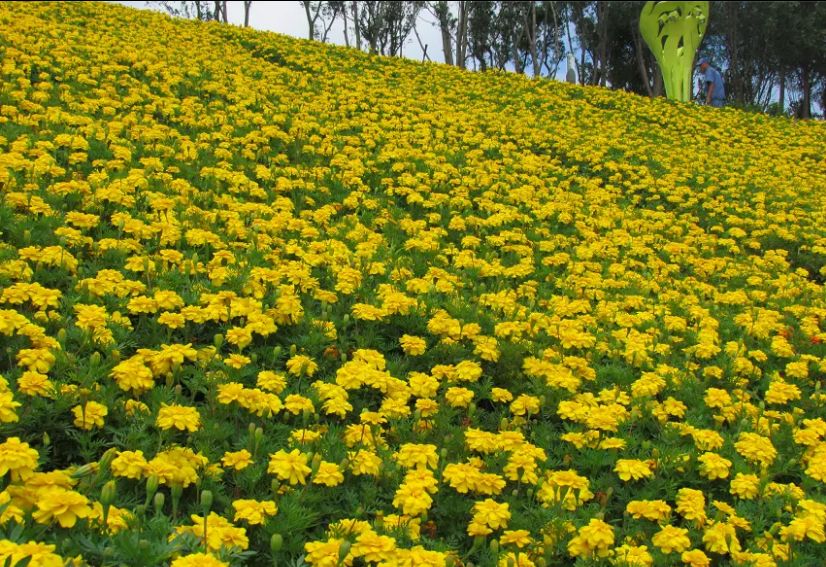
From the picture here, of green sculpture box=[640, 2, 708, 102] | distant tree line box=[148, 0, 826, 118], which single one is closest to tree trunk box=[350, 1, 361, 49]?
distant tree line box=[148, 0, 826, 118]

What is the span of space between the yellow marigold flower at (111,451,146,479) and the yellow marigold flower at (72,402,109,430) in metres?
0.35

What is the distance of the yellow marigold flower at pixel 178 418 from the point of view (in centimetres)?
287

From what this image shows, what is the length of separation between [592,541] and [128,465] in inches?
71.8

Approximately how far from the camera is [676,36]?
19.1m

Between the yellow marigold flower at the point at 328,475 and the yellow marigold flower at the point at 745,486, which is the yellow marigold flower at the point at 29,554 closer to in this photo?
the yellow marigold flower at the point at 328,475

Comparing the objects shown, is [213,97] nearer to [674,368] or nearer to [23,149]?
[23,149]

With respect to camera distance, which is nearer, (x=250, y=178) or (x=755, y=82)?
(x=250, y=178)

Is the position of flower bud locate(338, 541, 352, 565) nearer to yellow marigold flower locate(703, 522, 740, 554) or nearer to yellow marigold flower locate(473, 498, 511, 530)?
yellow marigold flower locate(473, 498, 511, 530)

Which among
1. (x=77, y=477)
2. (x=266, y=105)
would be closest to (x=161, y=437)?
(x=77, y=477)

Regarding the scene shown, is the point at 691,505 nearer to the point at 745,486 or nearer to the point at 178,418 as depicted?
the point at 745,486

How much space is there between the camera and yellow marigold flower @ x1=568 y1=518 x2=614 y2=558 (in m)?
2.71

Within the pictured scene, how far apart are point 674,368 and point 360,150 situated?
5212 millimetres

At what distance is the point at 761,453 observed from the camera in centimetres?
356

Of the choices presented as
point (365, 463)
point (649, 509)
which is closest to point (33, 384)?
point (365, 463)
